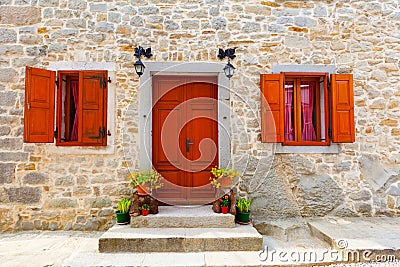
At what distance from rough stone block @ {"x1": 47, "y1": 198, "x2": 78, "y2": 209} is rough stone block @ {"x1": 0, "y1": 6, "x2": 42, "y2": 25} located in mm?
3012

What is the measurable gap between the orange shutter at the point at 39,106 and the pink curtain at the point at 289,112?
392 centimetres

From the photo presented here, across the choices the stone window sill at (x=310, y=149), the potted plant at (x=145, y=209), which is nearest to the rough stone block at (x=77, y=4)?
the potted plant at (x=145, y=209)

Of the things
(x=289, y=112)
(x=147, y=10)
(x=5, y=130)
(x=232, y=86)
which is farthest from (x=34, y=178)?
(x=289, y=112)

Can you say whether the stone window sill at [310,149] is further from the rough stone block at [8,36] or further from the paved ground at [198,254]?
the rough stone block at [8,36]

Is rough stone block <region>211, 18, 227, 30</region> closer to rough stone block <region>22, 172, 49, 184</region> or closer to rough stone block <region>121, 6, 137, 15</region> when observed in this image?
rough stone block <region>121, 6, 137, 15</region>

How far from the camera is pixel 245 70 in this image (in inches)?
205

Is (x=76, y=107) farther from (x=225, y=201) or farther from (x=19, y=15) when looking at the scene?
(x=225, y=201)

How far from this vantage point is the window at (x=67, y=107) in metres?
4.58

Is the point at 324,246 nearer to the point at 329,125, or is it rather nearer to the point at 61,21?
the point at 329,125

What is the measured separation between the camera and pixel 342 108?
5.01m

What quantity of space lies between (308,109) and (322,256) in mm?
2517

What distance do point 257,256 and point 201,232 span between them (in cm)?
83

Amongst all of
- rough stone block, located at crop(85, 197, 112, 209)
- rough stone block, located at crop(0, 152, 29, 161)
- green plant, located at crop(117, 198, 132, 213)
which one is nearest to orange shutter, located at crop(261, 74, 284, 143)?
green plant, located at crop(117, 198, 132, 213)

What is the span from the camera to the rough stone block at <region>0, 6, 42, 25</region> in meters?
5.03
